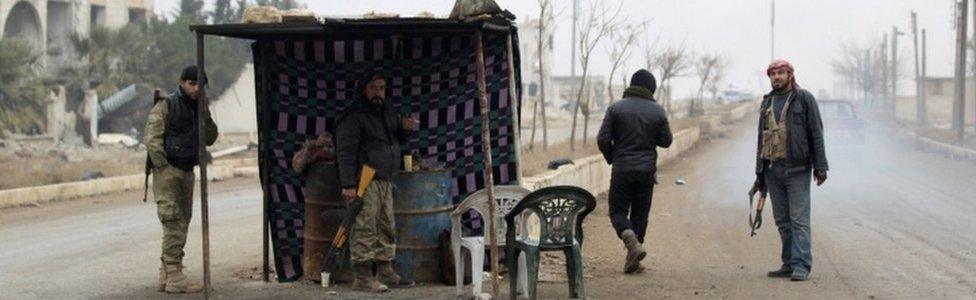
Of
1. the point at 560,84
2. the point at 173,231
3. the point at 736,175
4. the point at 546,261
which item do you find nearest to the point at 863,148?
the point at 736,175

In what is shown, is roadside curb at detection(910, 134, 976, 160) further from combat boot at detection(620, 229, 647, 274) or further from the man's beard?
combat boot at detection(620, 229, 647, 274)

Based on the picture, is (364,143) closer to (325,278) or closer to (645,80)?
(325,278)

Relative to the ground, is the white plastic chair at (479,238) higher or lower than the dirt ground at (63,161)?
higher

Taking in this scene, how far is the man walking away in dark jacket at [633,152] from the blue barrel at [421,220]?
5.02 ft

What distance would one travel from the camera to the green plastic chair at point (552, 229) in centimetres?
949

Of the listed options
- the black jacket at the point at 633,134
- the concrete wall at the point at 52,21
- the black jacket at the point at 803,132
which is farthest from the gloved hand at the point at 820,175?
the concrete wall at the point at 52,21

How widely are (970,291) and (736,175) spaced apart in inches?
710

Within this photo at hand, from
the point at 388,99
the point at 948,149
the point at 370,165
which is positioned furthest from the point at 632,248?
the point at 948,149

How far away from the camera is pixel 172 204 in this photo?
10320 mm

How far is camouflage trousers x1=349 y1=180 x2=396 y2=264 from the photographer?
10094 mm

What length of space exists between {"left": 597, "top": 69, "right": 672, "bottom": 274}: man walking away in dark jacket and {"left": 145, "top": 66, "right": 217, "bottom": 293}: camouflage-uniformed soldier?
327 centimetres

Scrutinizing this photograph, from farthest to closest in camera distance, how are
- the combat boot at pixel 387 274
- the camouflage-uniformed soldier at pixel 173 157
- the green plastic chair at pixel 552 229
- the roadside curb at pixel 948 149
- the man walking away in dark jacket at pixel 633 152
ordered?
the roadside curb at pixel 948 149, the man walking away in dark jacket at pixel 633 152, the combat boot at pixel 387 274, the camouflage-uniformed soldier at pixel 173 157, the green plastic chair at pixel 552 229

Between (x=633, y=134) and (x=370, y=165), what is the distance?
2441 mm

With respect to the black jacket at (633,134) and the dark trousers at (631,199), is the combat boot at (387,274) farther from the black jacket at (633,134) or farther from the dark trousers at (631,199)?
the black jacket at (633,134)
